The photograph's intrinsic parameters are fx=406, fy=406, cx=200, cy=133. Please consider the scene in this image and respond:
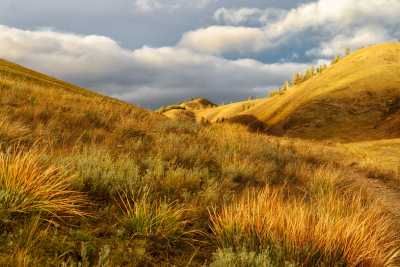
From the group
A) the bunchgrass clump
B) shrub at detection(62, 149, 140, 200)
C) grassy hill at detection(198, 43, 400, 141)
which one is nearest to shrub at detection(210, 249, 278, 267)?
the bunchgrass clump

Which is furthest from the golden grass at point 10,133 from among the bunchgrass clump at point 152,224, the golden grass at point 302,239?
the golden grass at point 302,239

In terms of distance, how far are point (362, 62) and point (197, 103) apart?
84.6 metres

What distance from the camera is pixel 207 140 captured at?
1333 cm

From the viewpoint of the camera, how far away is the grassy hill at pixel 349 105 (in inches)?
1529

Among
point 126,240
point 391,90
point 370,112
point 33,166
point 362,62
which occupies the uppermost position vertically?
point 362,62

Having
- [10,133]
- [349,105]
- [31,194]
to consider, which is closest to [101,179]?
[31,194]

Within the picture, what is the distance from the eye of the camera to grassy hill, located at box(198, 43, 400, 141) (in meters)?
38.8

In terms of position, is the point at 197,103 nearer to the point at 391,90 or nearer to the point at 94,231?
the point at 391,90

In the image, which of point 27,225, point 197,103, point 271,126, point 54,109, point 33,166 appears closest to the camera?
point 27,225

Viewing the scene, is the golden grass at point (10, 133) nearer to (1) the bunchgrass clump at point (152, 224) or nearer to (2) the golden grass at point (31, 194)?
(2) the golden grass at point (31, 194)

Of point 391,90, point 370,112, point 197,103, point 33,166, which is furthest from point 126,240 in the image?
point 197,103

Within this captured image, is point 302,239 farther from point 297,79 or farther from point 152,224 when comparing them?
point 297,79

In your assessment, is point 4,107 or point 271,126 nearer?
point 4,107

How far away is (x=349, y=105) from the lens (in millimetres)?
42531
